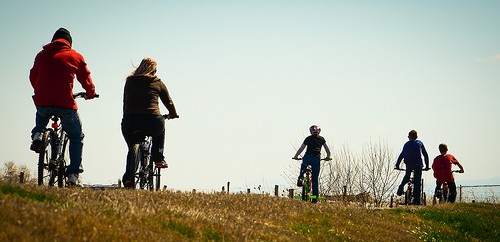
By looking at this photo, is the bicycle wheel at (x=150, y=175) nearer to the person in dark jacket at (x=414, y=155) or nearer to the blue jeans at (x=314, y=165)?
the blue jeans at (x=314, y=165)

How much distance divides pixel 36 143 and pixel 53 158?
542 millimetres

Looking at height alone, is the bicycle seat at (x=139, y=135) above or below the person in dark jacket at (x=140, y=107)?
below

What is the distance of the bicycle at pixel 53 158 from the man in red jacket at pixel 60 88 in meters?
0.13

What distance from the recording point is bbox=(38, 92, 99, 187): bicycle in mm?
9453

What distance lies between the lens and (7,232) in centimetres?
463

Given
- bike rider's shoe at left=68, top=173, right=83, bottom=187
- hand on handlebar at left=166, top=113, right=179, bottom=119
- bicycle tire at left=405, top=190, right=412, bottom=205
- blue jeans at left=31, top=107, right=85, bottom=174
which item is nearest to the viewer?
blue jeans at left=31, top=107, right=85, bottom=174

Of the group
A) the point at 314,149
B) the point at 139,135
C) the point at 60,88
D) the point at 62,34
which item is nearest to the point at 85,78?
the point at 60,88

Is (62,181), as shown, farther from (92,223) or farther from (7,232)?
(7,232)

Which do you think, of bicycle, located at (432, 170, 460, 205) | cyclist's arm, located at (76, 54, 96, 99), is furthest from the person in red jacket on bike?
cyclist's arm, located at (76, 54, 96, 99)

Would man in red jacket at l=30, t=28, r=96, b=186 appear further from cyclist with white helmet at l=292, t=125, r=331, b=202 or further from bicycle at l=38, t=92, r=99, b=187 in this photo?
cyclist with white helmet at l=292, t=125, r=331, b=202

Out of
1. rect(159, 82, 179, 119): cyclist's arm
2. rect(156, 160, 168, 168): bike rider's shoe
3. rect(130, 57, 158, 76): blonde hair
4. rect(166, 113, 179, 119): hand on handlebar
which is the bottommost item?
rect(156, 160, 168, 168): bike rider's shoe

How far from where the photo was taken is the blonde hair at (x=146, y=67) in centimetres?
1106

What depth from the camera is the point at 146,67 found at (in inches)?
436

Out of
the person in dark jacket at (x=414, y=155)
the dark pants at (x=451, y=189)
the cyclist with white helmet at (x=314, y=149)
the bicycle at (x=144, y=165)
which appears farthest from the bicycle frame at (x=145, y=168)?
the dark pants at (x=451, y=189)
